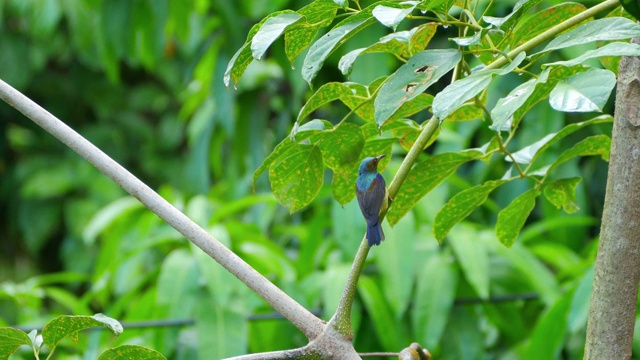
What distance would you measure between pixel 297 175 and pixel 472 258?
3.43ft

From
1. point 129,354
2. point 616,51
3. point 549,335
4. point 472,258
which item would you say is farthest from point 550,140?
point 472,258

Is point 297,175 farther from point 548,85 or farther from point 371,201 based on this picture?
point 548,85

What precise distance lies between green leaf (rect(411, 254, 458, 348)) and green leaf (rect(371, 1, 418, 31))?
1145mm

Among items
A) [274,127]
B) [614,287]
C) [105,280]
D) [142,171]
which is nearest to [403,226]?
[105,280]

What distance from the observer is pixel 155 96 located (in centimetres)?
433

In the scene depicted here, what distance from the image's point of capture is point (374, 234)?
56 cm

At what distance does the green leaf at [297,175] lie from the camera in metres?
0.62

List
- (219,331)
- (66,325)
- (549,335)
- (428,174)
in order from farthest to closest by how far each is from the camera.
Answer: (219,331) → (549,335) → (428,174) → (66,325)

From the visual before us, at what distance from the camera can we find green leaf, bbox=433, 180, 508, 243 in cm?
67

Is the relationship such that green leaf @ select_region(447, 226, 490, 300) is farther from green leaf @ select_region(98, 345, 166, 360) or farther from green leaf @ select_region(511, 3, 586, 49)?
green leaf @ select_region(98, 345, 166, 360)

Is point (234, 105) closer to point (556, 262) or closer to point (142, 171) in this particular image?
point (556, 262)

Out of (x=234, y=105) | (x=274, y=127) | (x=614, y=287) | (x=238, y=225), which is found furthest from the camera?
(x=274, y=127)

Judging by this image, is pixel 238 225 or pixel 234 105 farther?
pixel 234 105

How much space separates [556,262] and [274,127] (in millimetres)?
1090
